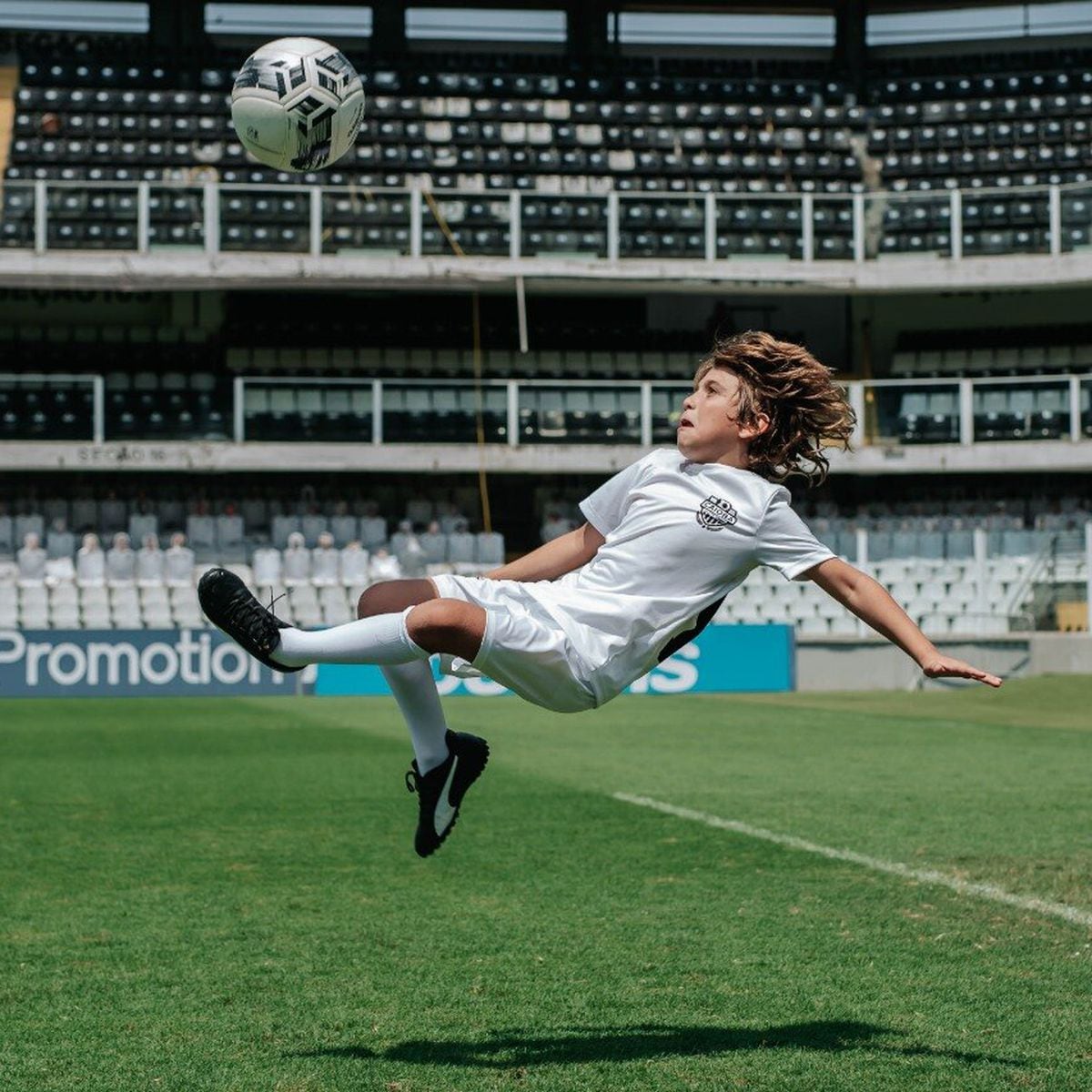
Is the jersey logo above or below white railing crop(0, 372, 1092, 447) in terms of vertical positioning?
below

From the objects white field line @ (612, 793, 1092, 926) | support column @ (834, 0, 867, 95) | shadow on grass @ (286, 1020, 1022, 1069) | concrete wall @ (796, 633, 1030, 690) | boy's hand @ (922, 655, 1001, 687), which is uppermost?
support column @ (834, 0, 867, 95)

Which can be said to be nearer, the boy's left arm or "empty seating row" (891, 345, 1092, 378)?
the boy's left arm

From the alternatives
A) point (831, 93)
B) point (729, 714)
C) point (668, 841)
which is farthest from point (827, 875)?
point (831, 93)

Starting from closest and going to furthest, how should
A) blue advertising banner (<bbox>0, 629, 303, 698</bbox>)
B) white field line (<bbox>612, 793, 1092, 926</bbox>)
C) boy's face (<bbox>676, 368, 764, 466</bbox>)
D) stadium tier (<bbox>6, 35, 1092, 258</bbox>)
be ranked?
boy's face (<bbox>676, 368, 764, 466</bbox>), white field line (<bbox>612, 793, 1092, 926</bbox>), blue advertising banner (<bbox>0, 629, 303, 698</bbox>), stadium tier (<bbox>6, 35, 1092, 258</bbox>)

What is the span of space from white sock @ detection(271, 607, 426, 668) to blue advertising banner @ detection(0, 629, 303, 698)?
2156 centimetres

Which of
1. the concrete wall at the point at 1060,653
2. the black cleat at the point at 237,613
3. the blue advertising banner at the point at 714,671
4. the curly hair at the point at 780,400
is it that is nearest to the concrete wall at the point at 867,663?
the concrete wall at the point at 1060,653

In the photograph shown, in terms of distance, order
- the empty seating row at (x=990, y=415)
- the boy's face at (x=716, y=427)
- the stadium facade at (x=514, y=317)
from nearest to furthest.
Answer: the boy's face at (x=716, y=427) → the stadium facade at (x=514, y=317) → the empty seating row at (x=990, y=415)

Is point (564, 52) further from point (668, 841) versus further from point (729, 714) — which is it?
point (668, 841)

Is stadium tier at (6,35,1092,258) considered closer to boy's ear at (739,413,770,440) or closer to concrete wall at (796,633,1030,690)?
concrete wall at (796,633,1030,690)

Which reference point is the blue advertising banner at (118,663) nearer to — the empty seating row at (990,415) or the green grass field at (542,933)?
the green grass field at (542,933)

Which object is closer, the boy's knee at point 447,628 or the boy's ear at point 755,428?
the boy's knee at point 447,628

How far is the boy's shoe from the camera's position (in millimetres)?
5617

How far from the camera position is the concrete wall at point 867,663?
93.0ft

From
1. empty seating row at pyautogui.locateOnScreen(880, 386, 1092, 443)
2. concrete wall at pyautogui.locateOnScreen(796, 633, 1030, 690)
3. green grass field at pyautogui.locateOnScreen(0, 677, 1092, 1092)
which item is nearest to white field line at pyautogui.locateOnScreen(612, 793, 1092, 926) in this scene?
green grass field at pyautogui.locateOnScreen(0, 677, 1092, 1092)
